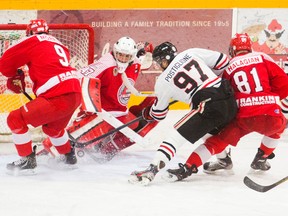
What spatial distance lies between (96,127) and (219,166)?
33.7 inches

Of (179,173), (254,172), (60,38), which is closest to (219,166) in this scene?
(254,172)

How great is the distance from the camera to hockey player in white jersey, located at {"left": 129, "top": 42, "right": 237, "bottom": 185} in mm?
3906

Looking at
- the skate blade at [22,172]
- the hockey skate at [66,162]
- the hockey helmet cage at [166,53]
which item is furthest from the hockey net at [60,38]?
the hockey helmet cage at [166,53]

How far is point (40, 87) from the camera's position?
4.04 meters

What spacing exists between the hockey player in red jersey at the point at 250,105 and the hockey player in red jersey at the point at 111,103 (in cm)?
71

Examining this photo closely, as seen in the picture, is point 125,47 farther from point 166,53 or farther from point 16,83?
point 16,83

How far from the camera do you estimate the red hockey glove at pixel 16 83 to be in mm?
4267

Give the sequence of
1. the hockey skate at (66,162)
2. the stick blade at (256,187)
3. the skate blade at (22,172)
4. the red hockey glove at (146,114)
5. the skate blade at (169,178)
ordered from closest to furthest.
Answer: the stick blade at (256,187)
the skate blade at (169,178)
the skate blade at (22,172)
the hockey skate at (66,162)
the red hockey glove at (146,114)

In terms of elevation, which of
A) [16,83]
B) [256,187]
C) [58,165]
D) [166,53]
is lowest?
[58,165]

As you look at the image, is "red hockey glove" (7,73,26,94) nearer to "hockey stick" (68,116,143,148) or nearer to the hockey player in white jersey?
"hockey stick" (68,116,143,148)

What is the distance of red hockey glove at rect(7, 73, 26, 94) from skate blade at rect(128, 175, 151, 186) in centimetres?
93

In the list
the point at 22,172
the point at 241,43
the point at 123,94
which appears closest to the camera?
the point at 22,172

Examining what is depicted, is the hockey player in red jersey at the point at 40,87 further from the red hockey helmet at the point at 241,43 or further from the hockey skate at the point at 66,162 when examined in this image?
the red hockey helmet at the point at 241,43

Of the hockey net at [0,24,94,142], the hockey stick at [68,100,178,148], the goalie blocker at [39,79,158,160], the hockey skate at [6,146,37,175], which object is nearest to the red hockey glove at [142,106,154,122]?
the hockey stick at [68,100,178,148]
